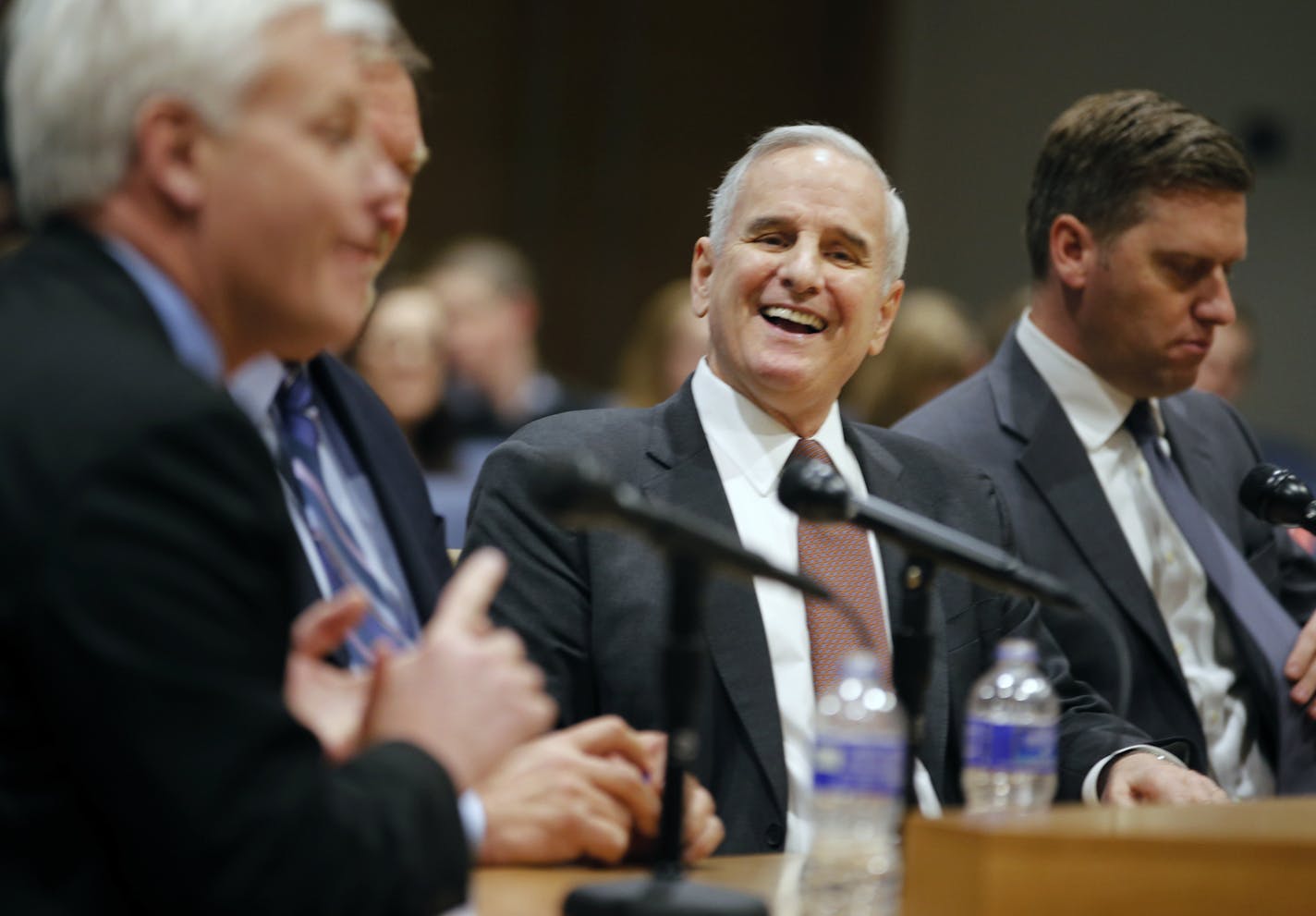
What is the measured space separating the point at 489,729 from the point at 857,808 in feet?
1.93

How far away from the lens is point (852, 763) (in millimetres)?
1826

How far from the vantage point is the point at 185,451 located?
1330mm

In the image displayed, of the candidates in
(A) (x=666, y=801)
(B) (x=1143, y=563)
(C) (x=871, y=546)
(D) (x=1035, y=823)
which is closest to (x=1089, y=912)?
(D) (x=1035, y=823)

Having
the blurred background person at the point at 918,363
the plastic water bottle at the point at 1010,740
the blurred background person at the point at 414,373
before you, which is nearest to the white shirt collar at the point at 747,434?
the plastic water bottle at the point at 1010,740

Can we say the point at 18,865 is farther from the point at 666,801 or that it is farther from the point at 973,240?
the point at 973,240

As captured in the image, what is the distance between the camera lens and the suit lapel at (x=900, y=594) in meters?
2.61

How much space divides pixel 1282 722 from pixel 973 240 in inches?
236

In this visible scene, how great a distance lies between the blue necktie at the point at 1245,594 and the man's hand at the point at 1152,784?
22.5 inches

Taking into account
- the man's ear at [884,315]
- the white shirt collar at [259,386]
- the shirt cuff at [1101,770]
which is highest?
the man's ear at [884,315]

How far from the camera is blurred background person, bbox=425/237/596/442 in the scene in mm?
7004

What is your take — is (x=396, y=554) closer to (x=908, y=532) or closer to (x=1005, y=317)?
(x=908, y=532)

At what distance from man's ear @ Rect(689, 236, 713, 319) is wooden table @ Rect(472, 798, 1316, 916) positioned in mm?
1264

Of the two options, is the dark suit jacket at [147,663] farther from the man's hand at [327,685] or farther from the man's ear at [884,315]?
the man's ear at [884,315]

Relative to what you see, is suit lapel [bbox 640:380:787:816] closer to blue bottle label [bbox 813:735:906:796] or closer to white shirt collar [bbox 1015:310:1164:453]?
blue bottle label [bbox 813:735:906:796]
